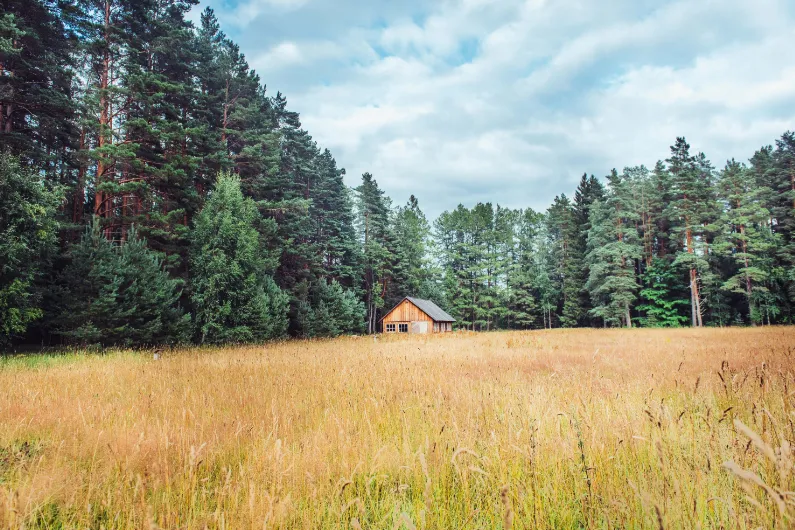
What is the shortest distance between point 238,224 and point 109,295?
21.6 feet

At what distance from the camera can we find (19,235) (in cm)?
1169

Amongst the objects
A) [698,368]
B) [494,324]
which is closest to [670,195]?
[494,324]

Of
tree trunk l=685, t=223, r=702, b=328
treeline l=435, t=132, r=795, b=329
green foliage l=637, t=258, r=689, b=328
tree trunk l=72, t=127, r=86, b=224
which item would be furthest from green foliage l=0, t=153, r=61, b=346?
green foliage l=637, t=258, r=689, b=328

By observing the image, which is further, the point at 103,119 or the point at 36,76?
the point at 103,119

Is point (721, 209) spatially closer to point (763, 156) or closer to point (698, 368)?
point (763, 156)

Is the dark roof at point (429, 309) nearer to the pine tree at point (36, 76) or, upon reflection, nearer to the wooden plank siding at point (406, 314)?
the wooden plank siding at point (406, 314)

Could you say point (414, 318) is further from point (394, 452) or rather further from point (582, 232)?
point (394, 452)

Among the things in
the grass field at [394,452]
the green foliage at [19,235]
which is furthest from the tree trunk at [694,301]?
the green foliage at [19,235]

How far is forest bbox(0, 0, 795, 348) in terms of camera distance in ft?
46.7

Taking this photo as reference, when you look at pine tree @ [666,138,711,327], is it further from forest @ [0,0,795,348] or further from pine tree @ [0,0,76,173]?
pine tree @ [0,0,76,173]

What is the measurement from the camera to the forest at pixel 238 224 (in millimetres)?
14234

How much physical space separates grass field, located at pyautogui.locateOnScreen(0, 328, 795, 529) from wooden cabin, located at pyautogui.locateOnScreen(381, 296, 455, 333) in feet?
99.8

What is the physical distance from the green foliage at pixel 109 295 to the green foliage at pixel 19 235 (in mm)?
1040

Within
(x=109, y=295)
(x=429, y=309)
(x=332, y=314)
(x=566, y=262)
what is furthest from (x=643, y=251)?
(x=109, y=295)
